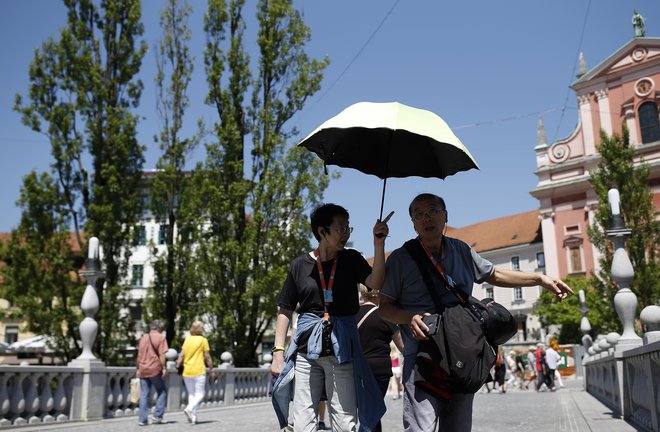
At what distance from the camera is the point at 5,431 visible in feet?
30.6

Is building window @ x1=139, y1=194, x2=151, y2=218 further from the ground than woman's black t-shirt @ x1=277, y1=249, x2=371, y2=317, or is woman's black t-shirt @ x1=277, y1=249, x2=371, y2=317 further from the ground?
building window @ x1=139, y1=194, x2=151, y2=218

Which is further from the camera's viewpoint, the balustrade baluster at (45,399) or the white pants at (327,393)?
the balustrade baluster at (45,399)

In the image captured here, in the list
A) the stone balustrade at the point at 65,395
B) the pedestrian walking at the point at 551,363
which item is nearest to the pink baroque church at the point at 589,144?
the pedestrian walking at the point at 551,363

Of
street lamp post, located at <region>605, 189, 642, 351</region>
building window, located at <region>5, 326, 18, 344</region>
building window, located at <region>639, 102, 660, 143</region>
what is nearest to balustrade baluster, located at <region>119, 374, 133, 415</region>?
street lamp post, located at <region>605, 189, 642, 351</region>

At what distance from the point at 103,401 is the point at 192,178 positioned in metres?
12.0

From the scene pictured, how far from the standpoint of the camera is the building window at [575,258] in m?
51.7

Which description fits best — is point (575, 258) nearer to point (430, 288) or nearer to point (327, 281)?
point (327, 281)

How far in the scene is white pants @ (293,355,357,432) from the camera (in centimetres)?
424

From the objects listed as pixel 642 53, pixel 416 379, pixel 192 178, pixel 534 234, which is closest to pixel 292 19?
pixel 192 178

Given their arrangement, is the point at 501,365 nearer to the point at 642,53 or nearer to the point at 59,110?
the point at 59,110

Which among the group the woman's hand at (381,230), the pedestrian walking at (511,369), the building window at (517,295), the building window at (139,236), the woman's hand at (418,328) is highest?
the building window at (139,236)

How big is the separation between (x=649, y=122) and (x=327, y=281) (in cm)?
4970

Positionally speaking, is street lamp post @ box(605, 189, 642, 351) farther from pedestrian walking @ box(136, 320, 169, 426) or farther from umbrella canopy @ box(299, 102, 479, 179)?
pedestrian walking @ box(136, 320, 169, 426)

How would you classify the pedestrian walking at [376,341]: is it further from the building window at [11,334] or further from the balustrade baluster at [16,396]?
the building window at [11,334]
